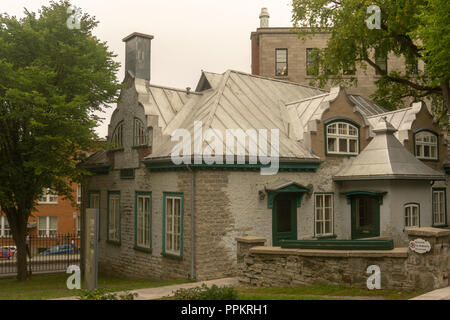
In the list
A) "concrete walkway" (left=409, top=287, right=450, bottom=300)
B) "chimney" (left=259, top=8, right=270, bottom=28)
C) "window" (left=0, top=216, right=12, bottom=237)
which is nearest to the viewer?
"concrete walkway" (left=409, top=287, right=450, bottom=300)

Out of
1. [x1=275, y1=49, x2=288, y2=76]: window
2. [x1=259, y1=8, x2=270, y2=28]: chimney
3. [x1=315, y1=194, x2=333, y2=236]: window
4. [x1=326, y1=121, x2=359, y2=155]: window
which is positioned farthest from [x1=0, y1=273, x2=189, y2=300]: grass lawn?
[x1=259, y1=8, x2=270, y2=28]: chimney

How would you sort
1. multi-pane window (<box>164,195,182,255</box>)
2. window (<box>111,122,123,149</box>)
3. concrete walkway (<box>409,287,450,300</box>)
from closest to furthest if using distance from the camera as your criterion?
concrete walkway (<box>409,287,450,300</box>)
multi-pane window (<box>164,195,182,255</box>)
window (<box>111,122,123,149</box>)

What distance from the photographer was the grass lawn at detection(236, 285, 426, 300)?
1081cm

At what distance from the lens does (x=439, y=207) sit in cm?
2178

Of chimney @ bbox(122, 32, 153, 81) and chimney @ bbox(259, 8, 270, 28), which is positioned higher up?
chimney @ bbox(259, 8, 270, 28)

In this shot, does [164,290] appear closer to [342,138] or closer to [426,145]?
Result: [342,138]

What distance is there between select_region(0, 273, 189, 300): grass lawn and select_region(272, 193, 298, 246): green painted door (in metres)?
4.39

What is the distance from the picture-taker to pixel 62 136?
17.3 m

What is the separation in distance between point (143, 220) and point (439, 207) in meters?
14.5

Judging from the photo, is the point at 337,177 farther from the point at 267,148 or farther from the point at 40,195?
the point at 40,195

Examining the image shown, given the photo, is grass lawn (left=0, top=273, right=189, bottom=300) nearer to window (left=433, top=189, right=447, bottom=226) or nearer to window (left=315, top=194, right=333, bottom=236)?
window (left=315, top=194, right=333, bottom=236)
